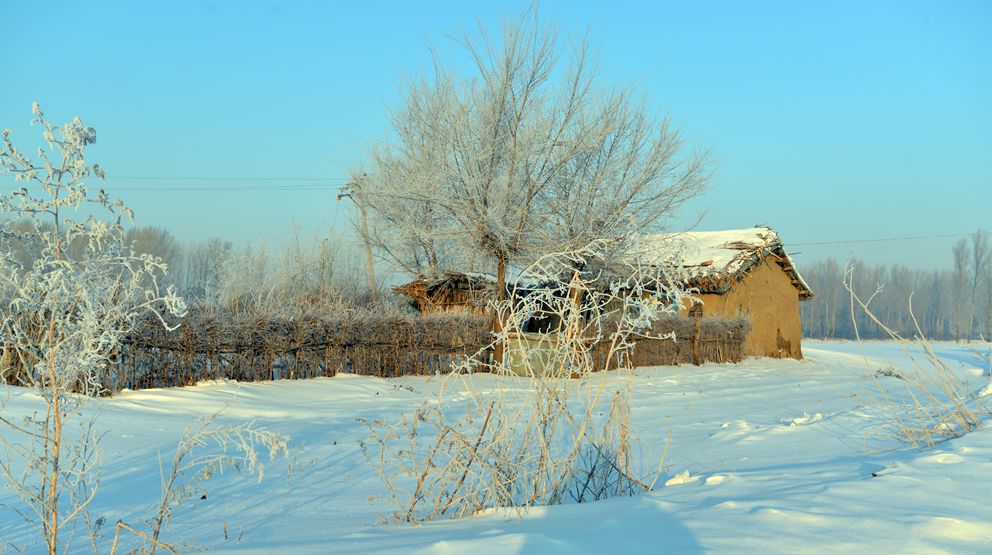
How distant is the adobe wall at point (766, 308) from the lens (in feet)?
72.8

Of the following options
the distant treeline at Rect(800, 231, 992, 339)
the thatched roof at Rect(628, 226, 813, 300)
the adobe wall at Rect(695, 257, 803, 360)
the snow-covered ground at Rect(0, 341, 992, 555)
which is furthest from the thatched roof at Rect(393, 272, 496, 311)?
the distant treeline at Rect(800, 231, 992, 339)

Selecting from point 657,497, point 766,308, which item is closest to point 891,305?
point 766,308

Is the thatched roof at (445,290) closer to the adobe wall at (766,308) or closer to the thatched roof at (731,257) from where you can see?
the thatched roof at (731,257)

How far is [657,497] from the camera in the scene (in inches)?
152

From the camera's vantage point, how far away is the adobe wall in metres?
22.2

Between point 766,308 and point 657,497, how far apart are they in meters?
21.6

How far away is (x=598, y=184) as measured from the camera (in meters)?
15.7

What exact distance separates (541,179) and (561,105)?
191cm

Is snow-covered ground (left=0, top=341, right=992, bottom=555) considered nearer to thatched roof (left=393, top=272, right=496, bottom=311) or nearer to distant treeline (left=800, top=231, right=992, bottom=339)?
thatched roof (left=393, top=272, right=496, bottom=311)

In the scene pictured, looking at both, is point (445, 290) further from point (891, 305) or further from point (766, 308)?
point (891, 305)

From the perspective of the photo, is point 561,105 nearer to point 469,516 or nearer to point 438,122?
point 438,122

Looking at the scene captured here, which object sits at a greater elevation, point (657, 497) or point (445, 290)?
point (445, 290)

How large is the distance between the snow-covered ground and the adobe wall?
13713mm

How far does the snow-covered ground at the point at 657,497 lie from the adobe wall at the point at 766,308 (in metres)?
13.7
